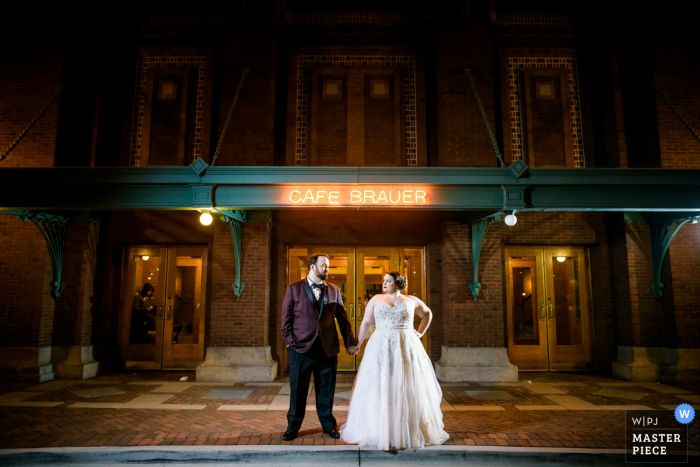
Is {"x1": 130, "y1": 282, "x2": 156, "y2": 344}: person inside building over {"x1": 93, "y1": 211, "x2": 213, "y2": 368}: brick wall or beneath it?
beneath

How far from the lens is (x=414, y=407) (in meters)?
4.32

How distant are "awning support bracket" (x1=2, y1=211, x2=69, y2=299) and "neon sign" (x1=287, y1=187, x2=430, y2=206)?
5.11m

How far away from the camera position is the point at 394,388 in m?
4.31

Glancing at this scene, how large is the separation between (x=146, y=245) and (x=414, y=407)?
7520 mm

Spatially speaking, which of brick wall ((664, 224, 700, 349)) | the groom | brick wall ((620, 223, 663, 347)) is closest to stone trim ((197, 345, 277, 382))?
the groom

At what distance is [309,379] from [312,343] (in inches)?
16.4

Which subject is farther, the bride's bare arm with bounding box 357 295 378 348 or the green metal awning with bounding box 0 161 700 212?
the green metal awning with bounding box 0 161 700 212

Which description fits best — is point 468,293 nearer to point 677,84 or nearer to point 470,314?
point 470,314

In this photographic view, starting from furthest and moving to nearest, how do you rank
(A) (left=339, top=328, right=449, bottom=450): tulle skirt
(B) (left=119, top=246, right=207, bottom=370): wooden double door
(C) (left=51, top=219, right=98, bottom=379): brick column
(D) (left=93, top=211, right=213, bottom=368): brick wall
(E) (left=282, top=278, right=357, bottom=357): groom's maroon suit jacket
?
1. (B) (left=119, top=246, right=207, bottom=370): wooden double door
2. (D) (left=93, top=211, right=213, bottom=368): brick wall
3. (C) (left=51, top=219, right=98, bottom=379): brick column
4. (E) (left=282, top=278, right=357, bottom=357): groom's maroon suit jacket
5. (A) (left=339, top=328, right=449, bottom=450): tulle skirt

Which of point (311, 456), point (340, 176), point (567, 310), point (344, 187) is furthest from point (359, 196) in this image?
point (567, 310)

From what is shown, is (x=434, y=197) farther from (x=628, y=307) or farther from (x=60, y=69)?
(x=60, y=69)

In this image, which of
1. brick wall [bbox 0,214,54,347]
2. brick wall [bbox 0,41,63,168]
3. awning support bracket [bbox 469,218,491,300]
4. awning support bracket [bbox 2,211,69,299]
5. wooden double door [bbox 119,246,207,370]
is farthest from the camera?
wooden double door [bbox 119,246,207,370]

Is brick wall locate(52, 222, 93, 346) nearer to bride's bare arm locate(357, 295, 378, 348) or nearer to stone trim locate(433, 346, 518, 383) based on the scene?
bride's bare arm locate(357, 295, 378, 348)

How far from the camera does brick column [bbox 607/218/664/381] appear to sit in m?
8.09
